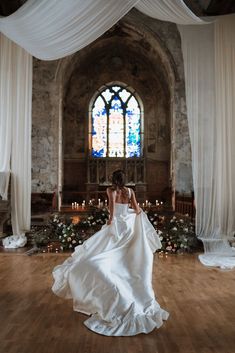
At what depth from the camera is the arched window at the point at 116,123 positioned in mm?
14406

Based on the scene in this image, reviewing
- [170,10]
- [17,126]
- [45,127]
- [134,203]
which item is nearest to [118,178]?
[134,203]

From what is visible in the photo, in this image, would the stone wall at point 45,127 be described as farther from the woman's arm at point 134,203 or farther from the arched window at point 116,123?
the woman's arm at point 134,203

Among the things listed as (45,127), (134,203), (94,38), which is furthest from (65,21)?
(45,127)

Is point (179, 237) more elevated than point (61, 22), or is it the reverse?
point (61, 22)

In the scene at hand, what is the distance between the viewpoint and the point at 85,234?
8.19 meters

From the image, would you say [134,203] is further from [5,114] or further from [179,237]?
[5,114]

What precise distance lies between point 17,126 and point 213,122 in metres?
4.20

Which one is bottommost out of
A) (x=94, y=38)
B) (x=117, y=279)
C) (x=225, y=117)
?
(x=117, y=279)

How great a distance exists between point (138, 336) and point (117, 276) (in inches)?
25.2

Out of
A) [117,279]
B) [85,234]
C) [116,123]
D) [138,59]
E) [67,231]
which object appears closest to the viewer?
[117,279]

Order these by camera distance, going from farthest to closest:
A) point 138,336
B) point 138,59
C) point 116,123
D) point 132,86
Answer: point 116,123, point 132,86, point 138,59, point 138,336

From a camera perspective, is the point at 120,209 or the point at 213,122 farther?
the point at 213,122

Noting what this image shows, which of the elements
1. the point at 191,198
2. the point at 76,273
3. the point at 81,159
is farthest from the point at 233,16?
the point at 81,159

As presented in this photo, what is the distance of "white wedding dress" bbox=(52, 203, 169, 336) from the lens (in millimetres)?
3344
